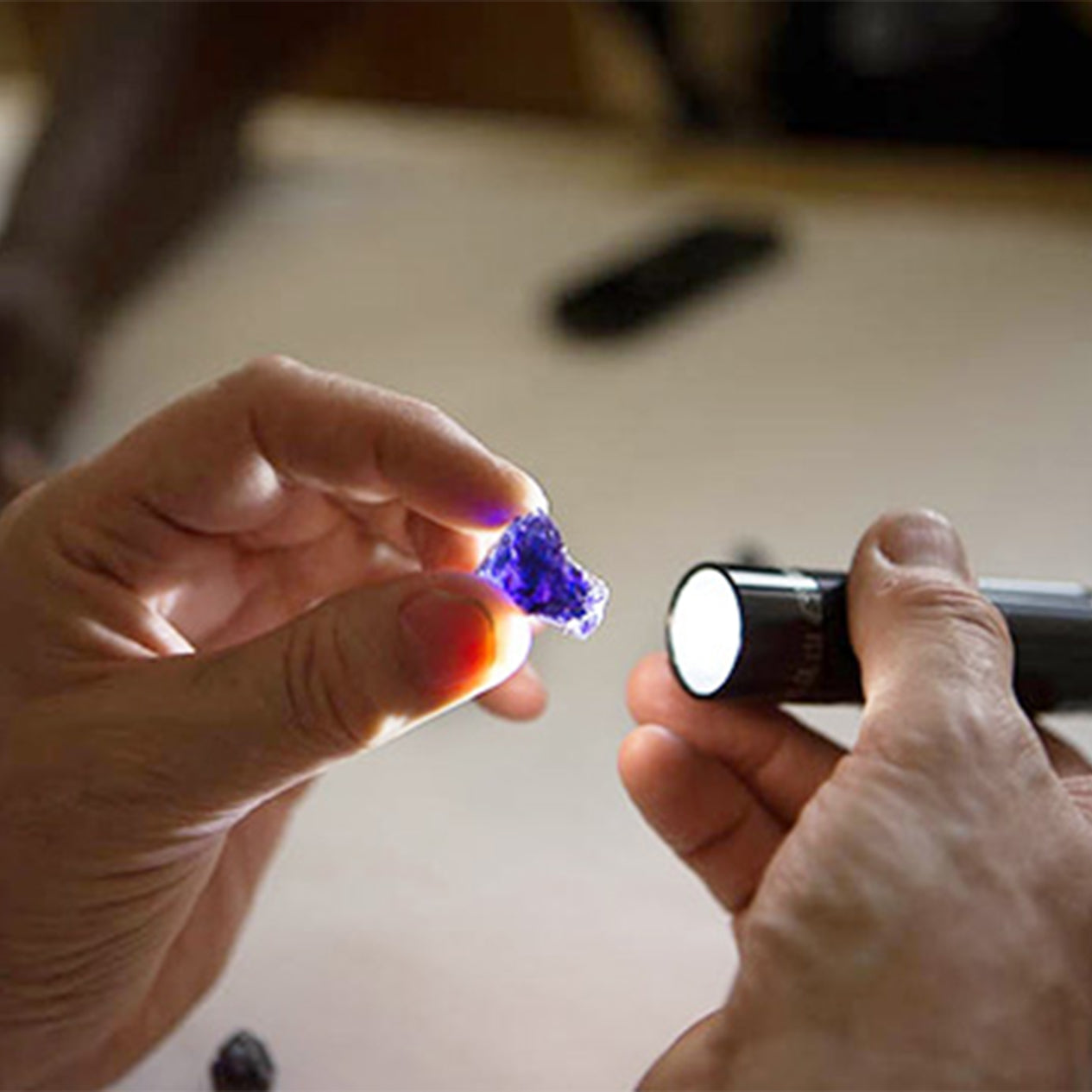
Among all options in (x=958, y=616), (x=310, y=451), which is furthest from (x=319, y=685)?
(x=958, y=616)

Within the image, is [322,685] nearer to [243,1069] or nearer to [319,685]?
[319,685]

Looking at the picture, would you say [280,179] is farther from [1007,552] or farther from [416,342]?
[1007,552]

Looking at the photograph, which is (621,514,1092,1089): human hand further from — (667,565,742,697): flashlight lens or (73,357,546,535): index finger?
(73,357,546,535): index finger

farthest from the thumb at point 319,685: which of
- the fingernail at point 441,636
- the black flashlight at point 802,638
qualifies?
the black flashlight at point 802,638

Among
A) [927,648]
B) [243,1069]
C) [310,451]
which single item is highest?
[310,451]

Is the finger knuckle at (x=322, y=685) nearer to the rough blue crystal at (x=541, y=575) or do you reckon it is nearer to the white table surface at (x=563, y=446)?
the rough blue crystal at (x=541, y=575)
